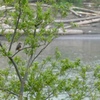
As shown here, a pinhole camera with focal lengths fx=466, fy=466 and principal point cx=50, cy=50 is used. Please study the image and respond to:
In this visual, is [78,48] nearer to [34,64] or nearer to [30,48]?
[34,64]

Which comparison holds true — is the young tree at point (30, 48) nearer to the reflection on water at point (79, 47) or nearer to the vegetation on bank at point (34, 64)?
the vegetation on bank at point (34, 64)

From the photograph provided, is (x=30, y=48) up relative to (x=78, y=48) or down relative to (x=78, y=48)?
up

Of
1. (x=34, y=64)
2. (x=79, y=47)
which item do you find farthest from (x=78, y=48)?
(x=34, y=64)

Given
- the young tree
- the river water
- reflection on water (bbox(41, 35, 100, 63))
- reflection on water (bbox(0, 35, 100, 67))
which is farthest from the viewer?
reflection on water (bbox(41, 35, 100, 63))

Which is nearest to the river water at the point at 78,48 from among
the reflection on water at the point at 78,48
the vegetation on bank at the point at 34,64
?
the reflection on water at the point at 78,48

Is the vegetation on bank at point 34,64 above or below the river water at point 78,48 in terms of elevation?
above

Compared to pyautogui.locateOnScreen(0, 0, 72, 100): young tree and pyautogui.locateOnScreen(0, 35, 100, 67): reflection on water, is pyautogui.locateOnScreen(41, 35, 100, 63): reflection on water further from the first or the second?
pyautogui.locateOnScreen(0, 0, 72, 100): young tree

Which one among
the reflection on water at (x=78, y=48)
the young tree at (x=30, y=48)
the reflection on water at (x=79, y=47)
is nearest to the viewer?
the young tree at (x=30, y=48)

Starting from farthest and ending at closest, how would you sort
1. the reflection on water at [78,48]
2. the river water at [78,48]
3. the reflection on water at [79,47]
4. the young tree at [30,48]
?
the reflection on water at [79,47], the reflection on water at [78,48], the river water at [78,48], the young tree at [30,48]

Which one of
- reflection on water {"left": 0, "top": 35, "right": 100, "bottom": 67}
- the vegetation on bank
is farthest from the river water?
the vegetation on bank

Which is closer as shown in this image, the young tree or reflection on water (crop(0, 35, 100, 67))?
Result: the young tree

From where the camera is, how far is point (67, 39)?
1909cm

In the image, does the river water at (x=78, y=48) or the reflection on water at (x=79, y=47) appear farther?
the reflection on water at (x=79, y=47)

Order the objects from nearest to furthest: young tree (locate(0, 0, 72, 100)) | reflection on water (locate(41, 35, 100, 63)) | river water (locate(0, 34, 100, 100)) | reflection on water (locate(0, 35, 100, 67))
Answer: young tree (locate(0, 0, 72, 100)) → river water (locate(0, 34, 100, 100)) → reflection on water (locate(0, 35, 100, 67)) → reflection on water (locate(41, 35, 100, 63))
